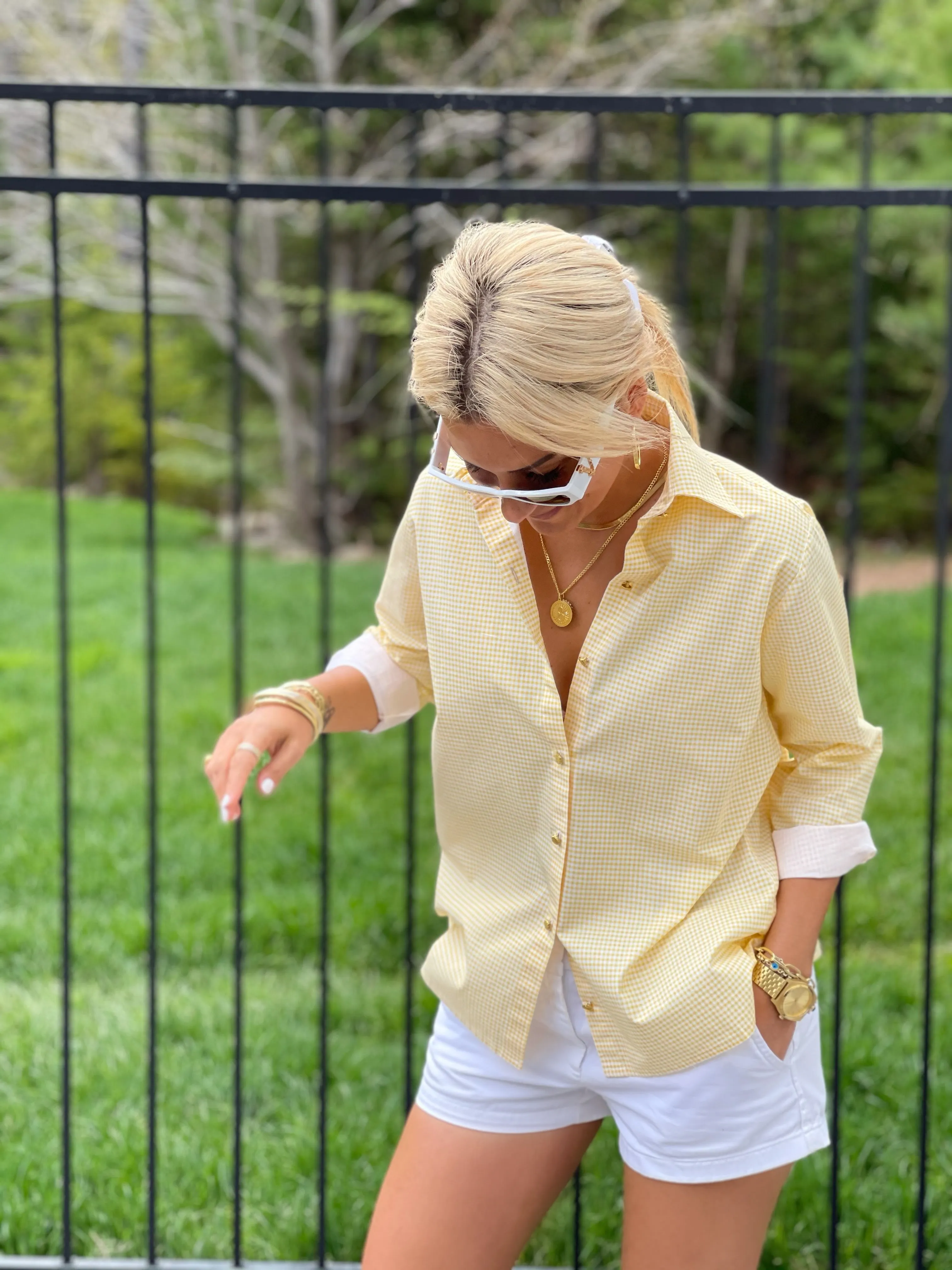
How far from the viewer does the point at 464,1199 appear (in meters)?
1.64

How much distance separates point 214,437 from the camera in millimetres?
11430

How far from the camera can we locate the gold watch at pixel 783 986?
1.54 metres

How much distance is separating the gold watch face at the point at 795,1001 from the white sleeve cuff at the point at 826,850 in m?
0.12

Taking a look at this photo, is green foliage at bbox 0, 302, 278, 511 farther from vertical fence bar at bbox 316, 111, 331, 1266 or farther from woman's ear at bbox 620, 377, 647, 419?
woman's ear at bbox 620, 377, 647, 419

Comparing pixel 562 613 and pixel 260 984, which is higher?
pixel 562 613

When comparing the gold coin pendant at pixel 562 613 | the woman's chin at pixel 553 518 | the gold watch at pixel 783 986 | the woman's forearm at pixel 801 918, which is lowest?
the gold watch at pixel 783 986

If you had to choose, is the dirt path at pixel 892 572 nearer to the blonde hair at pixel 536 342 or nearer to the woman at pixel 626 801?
the woman at pixel 626 801

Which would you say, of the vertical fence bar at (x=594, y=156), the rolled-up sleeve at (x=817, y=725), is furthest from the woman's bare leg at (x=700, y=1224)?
the vertical fence bar at (x=594, y=156)

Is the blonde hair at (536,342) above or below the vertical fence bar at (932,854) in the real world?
above

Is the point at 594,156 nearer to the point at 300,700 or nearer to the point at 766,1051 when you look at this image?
the point at 300,700

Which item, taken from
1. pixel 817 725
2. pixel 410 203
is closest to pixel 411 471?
pixel 410 203

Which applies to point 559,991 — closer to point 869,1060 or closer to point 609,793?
point 609,793

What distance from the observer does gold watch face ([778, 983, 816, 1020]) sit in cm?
153

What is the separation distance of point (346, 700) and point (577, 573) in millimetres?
353
